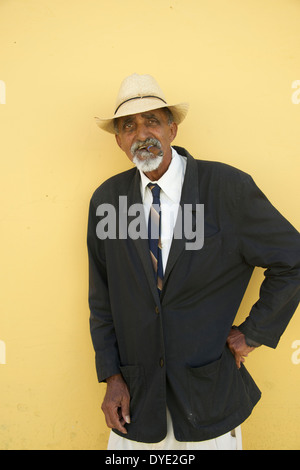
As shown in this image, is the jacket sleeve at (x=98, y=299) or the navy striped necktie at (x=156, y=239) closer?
the navy striped necktie at (x=156, y=239)

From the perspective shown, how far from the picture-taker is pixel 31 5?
8.04 feet

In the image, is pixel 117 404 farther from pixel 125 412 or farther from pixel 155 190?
pixel 155 190

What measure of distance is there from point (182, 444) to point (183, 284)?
33.6 inches

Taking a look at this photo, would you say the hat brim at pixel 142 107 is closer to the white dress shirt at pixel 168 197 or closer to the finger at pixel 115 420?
the white dress shirt at pixel 168 197

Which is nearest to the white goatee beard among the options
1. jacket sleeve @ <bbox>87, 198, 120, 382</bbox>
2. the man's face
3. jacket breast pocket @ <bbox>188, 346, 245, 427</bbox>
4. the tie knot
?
the man's face

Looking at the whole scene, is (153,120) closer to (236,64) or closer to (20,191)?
(236,64)

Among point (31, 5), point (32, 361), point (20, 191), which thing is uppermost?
point (31, 5)

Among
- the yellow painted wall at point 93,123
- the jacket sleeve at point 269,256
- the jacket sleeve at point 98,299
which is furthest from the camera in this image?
the yellow painted wall at point 93,123

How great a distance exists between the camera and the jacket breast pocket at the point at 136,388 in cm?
216

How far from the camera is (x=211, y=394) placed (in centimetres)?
209

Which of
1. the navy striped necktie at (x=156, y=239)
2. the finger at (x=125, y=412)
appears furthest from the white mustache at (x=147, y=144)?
the finger at (x=125, y=412)
